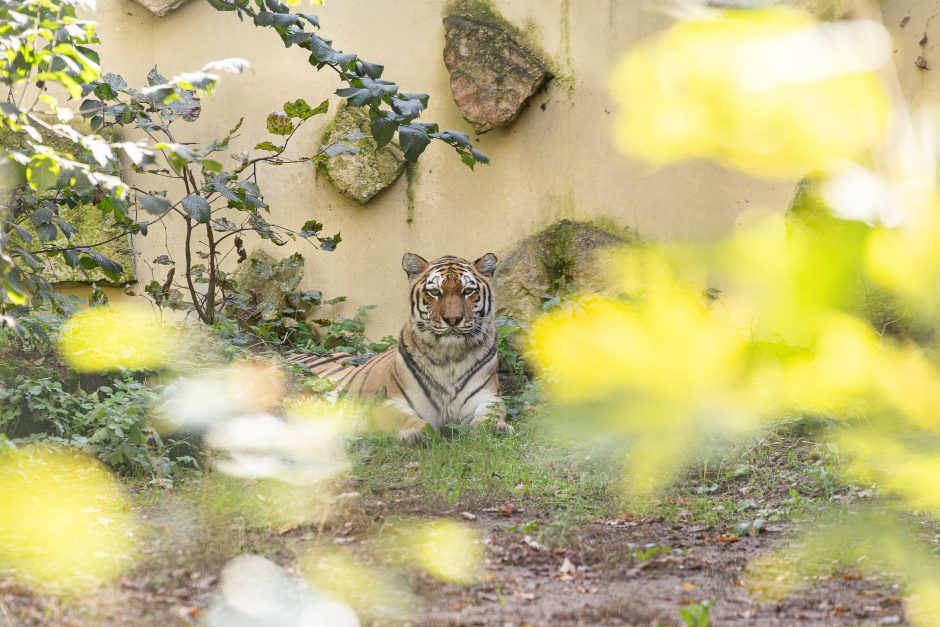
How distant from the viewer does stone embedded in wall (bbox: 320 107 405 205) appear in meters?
7.89

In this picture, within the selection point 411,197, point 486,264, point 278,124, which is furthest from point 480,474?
point 411,197

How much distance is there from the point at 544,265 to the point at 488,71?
154 centimetres

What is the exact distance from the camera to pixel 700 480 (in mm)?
4410

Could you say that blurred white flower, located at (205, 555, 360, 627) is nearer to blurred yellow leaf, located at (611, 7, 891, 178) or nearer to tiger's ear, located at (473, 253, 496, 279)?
blurred yellow leaf, located at (611, 7, 891, 178)

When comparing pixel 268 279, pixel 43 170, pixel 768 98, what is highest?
pixel 43 170

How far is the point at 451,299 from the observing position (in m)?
6.20

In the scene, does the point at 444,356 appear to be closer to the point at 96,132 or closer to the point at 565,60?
the point at 96,132

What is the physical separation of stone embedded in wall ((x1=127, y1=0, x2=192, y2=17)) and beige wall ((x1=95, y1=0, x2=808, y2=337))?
69mm

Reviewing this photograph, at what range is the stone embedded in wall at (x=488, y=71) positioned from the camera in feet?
24.5

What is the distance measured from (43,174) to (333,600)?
Answer: 142 cm

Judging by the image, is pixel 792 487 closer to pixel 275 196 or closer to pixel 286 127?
pixel 286 127

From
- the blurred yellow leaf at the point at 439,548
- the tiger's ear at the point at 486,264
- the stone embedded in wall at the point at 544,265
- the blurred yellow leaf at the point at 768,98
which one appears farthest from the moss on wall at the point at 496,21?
the blurred yellow leaf at the point at 768,98

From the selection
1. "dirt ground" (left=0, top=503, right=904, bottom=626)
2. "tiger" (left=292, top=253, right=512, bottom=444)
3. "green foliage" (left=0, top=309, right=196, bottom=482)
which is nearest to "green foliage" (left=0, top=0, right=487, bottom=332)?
"green foliage" (left=0, top=309, right=196, bottom=482)

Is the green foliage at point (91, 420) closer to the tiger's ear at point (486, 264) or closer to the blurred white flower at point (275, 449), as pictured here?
the blurred white flower at point (275, 449)
